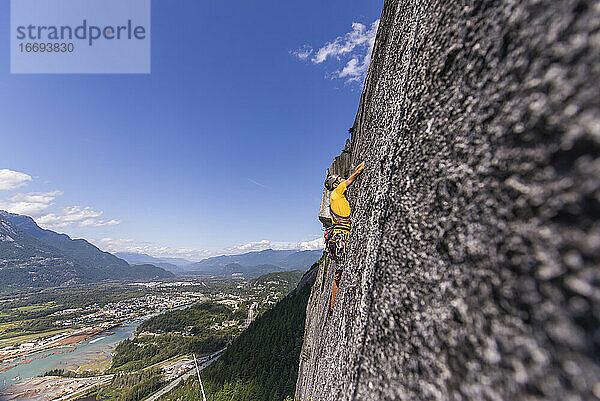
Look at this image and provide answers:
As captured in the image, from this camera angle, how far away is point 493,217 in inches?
49.9

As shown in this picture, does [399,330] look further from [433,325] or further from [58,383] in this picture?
[58,383]

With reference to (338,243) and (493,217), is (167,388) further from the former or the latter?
(493,217)

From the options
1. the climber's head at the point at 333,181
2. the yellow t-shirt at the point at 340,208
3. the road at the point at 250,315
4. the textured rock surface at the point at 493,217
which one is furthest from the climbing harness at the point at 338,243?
the road at the point at 250,315

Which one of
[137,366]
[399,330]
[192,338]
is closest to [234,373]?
[399,330]

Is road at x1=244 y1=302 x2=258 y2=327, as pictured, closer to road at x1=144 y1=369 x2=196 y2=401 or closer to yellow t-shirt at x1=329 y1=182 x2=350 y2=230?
road at x1=144 y1=369 x2=196 y2=401

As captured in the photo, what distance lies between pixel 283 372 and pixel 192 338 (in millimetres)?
87210

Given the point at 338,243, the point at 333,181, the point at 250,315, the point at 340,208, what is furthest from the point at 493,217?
the point at 250,315

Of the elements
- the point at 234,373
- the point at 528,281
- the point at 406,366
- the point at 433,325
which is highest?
the point at 528,281

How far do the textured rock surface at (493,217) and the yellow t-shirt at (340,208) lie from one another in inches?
124

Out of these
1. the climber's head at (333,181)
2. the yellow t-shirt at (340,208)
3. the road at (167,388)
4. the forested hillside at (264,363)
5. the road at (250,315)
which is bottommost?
the road at (167,388)

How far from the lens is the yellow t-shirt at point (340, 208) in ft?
18.0

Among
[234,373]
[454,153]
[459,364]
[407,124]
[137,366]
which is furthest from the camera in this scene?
[137,366]

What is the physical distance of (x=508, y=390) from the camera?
1.04 meters

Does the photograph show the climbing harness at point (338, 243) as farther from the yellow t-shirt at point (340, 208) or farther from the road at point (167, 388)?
the road at point (167, 388)
